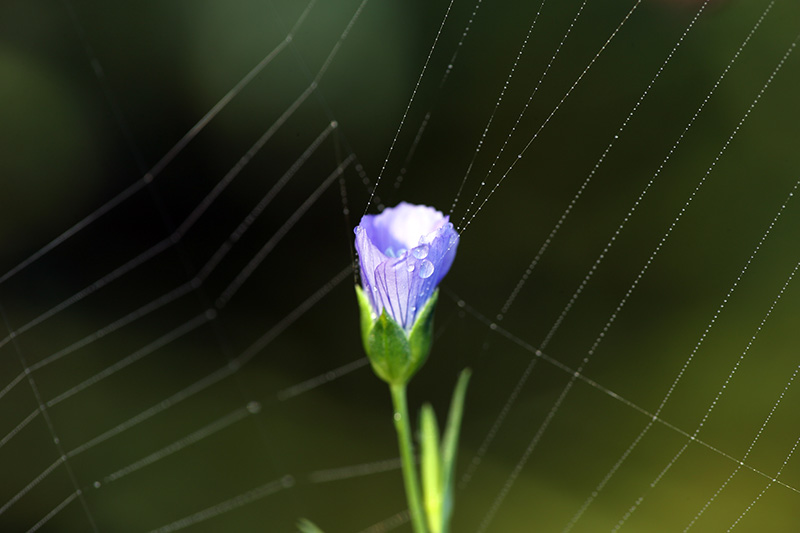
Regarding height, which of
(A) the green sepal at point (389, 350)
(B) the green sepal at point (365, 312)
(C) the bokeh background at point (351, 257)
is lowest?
(A) the green sepal at point (389, 350)

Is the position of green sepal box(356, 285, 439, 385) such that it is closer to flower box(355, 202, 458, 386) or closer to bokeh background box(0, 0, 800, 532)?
flower box(355, 202, 458, 386)

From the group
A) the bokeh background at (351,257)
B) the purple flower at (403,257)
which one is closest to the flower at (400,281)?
the purple flower at (403,257)

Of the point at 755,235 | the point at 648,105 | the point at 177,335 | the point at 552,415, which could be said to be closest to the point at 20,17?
the point at 177,335

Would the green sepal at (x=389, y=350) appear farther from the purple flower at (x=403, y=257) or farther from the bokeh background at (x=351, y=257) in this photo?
the bokeh background at (x=351, y=257)

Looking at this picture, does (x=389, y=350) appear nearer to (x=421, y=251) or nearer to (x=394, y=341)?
(x=394, y=341)

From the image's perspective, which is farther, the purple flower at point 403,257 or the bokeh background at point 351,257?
the bokeh background at point 351,257

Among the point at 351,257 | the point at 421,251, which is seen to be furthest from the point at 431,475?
the point at 351,257
